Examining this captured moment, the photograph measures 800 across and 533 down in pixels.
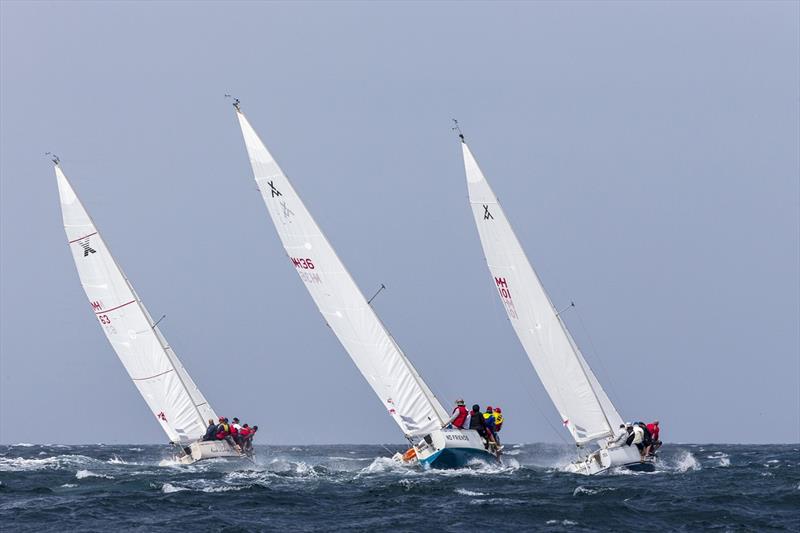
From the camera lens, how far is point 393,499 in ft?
100

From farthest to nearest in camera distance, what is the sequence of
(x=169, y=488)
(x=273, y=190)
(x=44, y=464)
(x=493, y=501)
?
(x=44, y=464), (x=273, y=190), (x=169, y=488), (x=493, y=501)

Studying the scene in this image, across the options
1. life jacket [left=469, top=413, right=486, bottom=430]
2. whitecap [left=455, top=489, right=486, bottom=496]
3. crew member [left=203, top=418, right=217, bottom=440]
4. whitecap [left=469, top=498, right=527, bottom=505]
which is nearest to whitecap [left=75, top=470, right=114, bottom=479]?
crew member [left=203, top=418, right=217, bottom=440]

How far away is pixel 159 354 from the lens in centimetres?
4469

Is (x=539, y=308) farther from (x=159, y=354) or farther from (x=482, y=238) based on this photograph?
(x=159, y=354)

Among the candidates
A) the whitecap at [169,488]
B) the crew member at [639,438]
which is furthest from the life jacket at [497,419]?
the whitecap at [169,488]

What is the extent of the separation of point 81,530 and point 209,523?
8.32ft

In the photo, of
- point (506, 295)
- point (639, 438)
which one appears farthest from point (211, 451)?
point (639, 438)

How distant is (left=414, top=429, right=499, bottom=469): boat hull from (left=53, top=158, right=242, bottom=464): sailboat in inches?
390

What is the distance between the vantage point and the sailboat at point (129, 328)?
143ft

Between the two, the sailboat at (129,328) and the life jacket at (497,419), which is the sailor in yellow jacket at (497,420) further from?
the sailboat at (129,328)

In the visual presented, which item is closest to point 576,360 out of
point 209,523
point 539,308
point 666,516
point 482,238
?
point 539,308

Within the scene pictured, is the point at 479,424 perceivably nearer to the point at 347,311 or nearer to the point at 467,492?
the point at 347,311

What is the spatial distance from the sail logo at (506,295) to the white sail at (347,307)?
338 centimetres

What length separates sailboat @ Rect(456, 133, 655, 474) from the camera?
37688 mm
